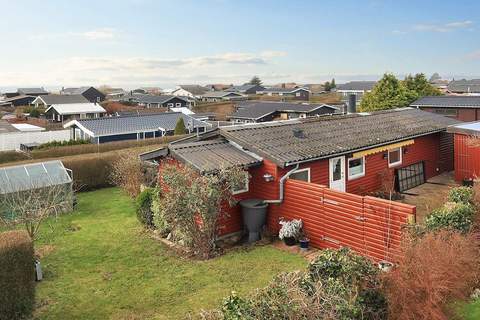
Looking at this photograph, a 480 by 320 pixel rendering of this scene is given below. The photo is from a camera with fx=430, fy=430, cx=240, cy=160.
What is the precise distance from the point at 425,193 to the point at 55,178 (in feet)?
53.1

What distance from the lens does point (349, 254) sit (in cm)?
739

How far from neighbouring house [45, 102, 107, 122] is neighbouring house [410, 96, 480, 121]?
1915 inches

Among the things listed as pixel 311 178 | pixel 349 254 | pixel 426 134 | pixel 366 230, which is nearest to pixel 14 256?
pixel 349 254

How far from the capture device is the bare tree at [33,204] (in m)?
12.4

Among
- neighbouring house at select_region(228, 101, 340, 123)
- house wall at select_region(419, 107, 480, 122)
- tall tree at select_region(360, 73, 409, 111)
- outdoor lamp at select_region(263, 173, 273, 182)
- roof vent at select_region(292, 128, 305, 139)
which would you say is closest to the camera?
outdoor lamp at select_region(263, 173, 273, 182)

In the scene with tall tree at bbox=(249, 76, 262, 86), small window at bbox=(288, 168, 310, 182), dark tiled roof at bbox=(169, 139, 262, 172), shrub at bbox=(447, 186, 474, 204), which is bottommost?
shrub at bbox=(447, 186, 474, 204)

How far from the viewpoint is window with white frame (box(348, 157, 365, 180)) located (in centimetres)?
1684

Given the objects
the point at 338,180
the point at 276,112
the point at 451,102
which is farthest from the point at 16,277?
the point at 276,112

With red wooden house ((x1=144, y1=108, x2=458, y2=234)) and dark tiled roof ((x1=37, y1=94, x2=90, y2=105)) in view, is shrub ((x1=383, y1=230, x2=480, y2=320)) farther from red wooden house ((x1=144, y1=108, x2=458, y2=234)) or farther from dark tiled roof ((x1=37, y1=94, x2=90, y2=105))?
dark tiled roof ((x1=37, y1=94, x2=90, y2=105))

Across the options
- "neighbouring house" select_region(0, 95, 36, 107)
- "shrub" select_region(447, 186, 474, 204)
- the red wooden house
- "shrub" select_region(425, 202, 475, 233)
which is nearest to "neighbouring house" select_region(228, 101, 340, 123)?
the red wooden house

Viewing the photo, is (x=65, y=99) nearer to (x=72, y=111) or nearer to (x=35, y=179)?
(x=72, y=111)

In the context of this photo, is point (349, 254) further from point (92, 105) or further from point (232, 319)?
point (92, 105)

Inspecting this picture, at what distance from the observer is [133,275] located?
11.2m

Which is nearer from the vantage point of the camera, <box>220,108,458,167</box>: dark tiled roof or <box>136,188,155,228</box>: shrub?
<box>220,108,458,167</box>: dark tiled roof
